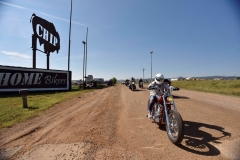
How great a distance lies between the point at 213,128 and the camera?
5113mm

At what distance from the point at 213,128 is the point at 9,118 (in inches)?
316

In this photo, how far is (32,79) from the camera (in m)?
21.2

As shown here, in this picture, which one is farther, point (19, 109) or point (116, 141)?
point (19, 109)

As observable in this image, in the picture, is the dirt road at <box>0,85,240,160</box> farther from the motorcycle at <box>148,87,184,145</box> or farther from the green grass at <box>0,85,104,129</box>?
the green grass at <box>0,85,104,129</box>

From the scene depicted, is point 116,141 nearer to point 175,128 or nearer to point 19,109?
point 175,128

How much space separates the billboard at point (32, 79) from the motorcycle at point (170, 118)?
1973cm

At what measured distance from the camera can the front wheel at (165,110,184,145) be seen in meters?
3.77

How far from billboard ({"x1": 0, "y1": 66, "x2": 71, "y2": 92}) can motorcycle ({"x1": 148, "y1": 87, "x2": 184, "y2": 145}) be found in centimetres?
1973

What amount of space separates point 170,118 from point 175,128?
0.34m

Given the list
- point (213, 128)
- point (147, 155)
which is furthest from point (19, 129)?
point (213, 128)

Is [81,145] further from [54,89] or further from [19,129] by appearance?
[54,89]

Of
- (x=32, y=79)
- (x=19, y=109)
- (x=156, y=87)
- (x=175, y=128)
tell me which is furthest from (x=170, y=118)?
(x=32, y=79)

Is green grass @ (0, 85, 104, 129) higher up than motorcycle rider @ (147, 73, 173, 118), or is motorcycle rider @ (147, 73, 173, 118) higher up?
motorcycle rider @ (147, 73, 173, 118)

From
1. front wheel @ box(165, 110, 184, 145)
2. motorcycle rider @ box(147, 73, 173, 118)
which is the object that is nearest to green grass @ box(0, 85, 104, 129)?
motorcycle rider @ box(147, 73, 173, 118)
